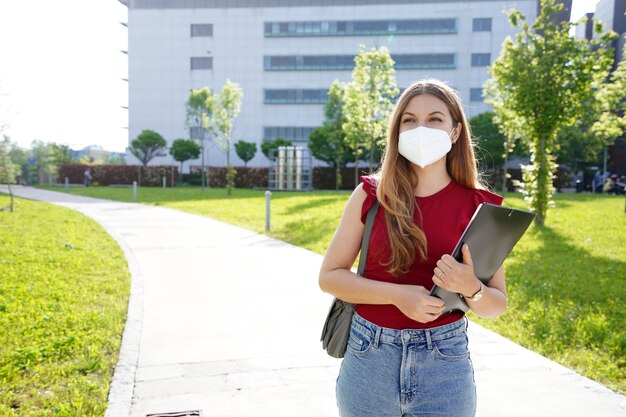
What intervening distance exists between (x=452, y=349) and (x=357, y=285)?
40cm

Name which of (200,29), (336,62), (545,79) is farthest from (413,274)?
(200,29)

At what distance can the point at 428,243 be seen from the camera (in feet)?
6.20

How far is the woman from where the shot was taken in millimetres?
1816

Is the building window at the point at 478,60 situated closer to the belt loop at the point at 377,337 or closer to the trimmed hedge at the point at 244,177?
the trimmed hedge at the point at 244,177

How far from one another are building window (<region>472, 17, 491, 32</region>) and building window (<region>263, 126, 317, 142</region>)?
1942 cm

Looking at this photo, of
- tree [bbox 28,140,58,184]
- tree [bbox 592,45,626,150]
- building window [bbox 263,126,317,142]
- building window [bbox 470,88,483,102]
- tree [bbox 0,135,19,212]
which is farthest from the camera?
building window [bbox 263,126,317,142]

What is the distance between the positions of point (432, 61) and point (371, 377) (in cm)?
5561

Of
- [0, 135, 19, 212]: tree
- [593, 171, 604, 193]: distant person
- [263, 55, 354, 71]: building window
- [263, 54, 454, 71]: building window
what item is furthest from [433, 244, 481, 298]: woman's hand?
[263, 55, 354, 71]: building window

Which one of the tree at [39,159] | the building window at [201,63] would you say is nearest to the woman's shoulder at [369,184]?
the tree at [39,159]

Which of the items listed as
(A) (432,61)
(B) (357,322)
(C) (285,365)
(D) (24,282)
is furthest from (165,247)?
(A) (432,61)

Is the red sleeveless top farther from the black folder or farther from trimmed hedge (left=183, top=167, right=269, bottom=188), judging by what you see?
trimmed hedge (left=183, top=167, right=269, bottom=188)

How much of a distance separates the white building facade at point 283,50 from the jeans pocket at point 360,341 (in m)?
53.9

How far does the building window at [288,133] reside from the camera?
184 ft

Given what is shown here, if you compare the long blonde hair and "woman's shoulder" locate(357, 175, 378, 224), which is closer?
the long blonde hair
